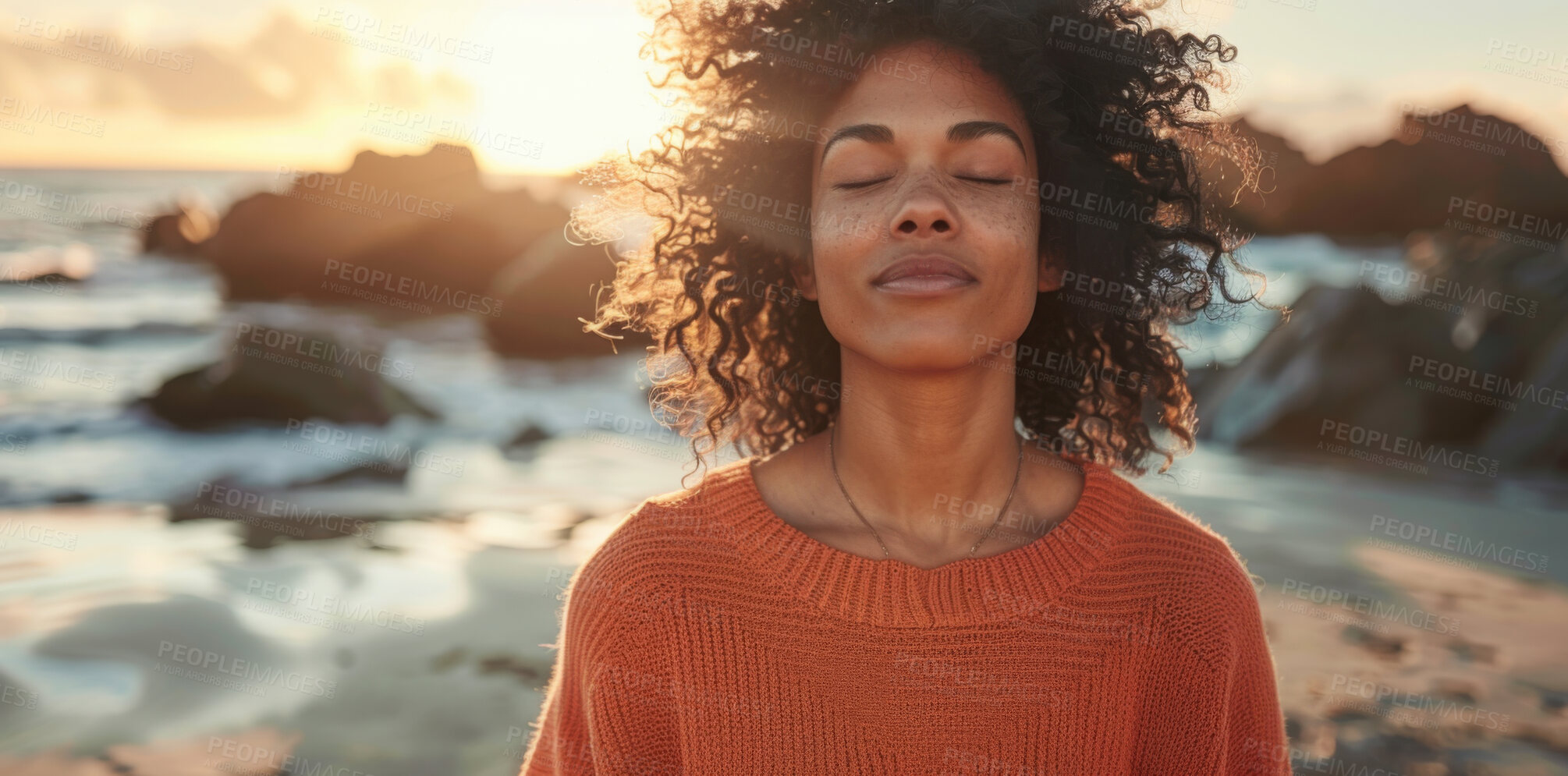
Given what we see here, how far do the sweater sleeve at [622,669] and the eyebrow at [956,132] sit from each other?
1002mm

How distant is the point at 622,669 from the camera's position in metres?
2.48

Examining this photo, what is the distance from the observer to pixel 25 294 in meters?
19.4

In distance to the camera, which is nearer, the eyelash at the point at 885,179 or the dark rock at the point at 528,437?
the eyelash at the point at 885,179

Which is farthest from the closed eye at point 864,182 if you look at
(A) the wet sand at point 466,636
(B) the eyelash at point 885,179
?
(A) the wet sand at point 466,636

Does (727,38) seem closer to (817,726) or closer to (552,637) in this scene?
(817,726)

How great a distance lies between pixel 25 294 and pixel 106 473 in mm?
11058

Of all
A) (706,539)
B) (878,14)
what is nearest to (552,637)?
(706,539)

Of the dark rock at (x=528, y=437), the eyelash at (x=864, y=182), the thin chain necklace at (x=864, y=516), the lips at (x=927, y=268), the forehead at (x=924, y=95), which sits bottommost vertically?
the thin chain necklace at (x=864, y=516)

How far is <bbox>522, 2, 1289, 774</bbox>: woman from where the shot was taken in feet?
7.96

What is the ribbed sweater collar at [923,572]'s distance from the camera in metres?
2.47


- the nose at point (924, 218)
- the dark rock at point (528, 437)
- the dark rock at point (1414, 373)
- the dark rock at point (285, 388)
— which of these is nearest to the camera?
the nose at point (924, 218)

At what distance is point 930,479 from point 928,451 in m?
0.07

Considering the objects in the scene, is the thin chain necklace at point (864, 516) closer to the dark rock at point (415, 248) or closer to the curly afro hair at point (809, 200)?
the curly afro hair at point (809, 200)

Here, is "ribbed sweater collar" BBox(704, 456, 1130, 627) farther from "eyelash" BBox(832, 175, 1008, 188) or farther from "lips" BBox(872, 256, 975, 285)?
"eyelash" BBox(832, 175, 1008, 188)
